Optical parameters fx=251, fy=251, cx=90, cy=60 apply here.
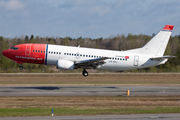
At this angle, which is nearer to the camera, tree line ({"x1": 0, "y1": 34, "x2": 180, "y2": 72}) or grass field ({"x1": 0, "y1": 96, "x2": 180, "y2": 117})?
grass field ({"x1": 0, "y1": 96, "x2": 180, "y2": 117})

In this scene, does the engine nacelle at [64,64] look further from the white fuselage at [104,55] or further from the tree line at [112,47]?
the tree line at [112,47]

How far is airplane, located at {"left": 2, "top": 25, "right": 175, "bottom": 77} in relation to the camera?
137 feet

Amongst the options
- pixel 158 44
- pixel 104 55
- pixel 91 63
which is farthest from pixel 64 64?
pixel 158 44

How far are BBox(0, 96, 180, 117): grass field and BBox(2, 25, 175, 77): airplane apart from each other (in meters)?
7.09

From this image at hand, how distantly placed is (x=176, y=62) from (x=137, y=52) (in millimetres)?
63532

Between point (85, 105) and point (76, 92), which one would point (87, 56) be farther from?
point (85, 105)

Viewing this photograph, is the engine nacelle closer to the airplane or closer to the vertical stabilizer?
the airplane

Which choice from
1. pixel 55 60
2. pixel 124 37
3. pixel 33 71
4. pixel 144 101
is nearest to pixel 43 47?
pixel 55 60

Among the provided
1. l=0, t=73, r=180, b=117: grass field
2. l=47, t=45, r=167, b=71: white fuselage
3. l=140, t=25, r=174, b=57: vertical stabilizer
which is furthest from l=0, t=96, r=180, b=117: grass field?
l=140, t=25, r=174, b=57: vertical stabilizer

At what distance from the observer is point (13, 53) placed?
42469 millimetres

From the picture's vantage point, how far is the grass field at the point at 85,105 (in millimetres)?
27609

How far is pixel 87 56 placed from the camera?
42969 millimetres

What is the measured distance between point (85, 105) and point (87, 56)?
12579 mm

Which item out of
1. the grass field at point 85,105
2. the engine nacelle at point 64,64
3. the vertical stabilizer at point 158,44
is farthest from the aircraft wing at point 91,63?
the vertical stabilizer at point 158,44
